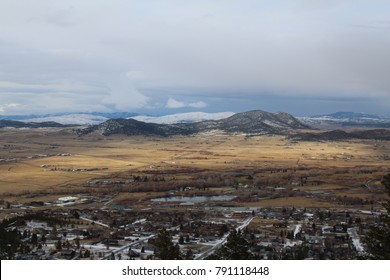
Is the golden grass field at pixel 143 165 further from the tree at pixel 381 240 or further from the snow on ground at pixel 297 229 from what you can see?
the tree at pixel 381 240

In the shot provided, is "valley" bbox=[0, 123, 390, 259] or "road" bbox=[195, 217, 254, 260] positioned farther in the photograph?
"valley" bbox=[0, 123, 390, 259]

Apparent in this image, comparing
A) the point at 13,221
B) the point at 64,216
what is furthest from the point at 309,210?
the point at 13,221

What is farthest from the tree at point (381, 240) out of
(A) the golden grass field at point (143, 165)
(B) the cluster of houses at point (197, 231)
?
(A) the golden grass field at point (143, 165)

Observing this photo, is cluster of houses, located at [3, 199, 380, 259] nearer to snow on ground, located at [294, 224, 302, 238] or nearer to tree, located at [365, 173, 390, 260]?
snow on ground, located at [294, 224, 302, 238]

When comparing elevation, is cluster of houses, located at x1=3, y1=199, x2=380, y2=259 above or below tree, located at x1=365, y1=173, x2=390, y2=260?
below

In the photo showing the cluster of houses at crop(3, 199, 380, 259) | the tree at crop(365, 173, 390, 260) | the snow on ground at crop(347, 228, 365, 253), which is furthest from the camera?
the snow on ground at crop(347, 228, 365, 253)

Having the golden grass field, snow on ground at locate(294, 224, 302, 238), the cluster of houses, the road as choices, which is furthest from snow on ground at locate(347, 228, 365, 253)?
the golden grass field

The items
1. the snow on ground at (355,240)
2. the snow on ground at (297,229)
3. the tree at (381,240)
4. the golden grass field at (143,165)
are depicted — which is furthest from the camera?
the golden grass field at (143,165)

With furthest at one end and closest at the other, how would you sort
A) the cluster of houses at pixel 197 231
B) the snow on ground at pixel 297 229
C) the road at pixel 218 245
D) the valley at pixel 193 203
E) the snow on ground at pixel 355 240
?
the snow on ground at pixel 297 229 < the valley at pixel 193 203 < the snow on ground at pixel 355 240 < the cluster of houses at pixel 197 231 < the road at pixel 218 245

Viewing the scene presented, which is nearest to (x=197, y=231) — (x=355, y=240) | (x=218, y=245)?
(x=218, y=245)

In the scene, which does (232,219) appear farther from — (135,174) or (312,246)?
(135,174)

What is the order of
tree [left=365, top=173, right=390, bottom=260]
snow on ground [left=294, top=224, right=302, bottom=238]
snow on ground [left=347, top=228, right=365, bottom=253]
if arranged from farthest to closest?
snow on ground [left=294, top=224, right=302, bottom=238], snow on ground [left=347, top=228, right=365, bottom=253], tree [left=365, top=173, right=390, bottom=260]
